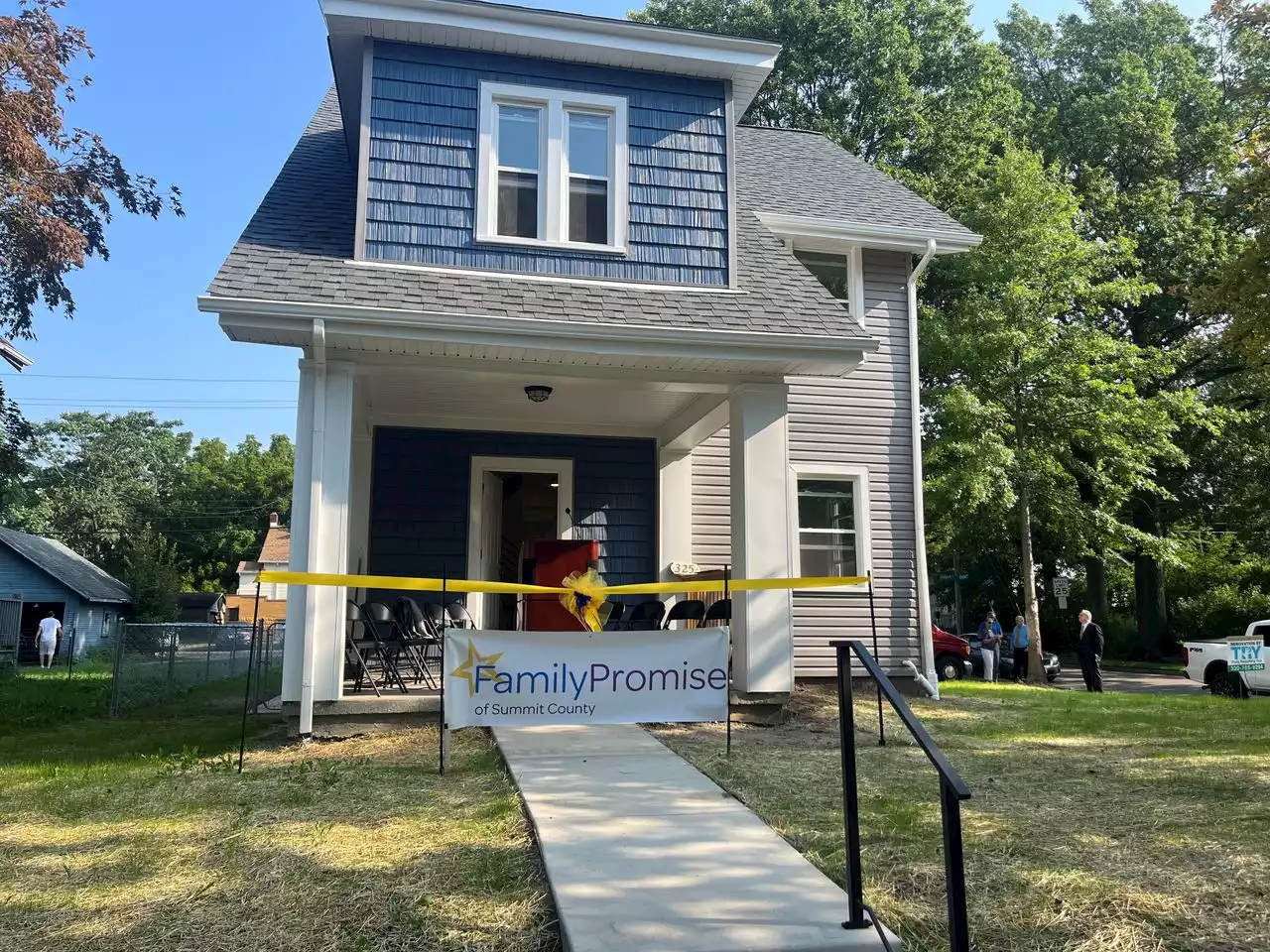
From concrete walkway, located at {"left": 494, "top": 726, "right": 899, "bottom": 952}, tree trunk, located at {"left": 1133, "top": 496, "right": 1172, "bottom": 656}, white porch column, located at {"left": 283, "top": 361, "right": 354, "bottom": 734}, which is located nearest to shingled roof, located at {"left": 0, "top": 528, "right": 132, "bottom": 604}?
white porch column, located at {"left": 283, "top": 361, "right": 354, "bottom": 734}

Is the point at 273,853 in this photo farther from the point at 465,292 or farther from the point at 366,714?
the point at 465,292

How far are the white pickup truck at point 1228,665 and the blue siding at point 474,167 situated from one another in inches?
437

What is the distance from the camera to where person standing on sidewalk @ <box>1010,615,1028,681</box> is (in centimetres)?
1922

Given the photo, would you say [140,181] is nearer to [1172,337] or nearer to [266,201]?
[266,201]

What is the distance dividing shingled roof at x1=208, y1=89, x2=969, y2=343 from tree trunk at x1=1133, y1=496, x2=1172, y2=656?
80.4ft

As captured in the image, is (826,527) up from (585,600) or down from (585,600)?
up

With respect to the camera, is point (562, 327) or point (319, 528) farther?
point (562, 327)

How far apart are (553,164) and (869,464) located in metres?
5.56

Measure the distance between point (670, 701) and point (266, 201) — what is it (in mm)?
6160

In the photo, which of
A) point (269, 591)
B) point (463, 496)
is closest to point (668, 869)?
point (463, 496)

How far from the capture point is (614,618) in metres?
9.75

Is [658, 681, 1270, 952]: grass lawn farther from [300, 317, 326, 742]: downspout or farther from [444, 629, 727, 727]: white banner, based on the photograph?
[300, 317, 326, 742]: downspout

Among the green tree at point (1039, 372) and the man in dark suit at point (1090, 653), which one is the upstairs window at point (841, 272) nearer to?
the green tree at point (1039, 372)

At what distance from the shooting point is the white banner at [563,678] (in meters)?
5.91
